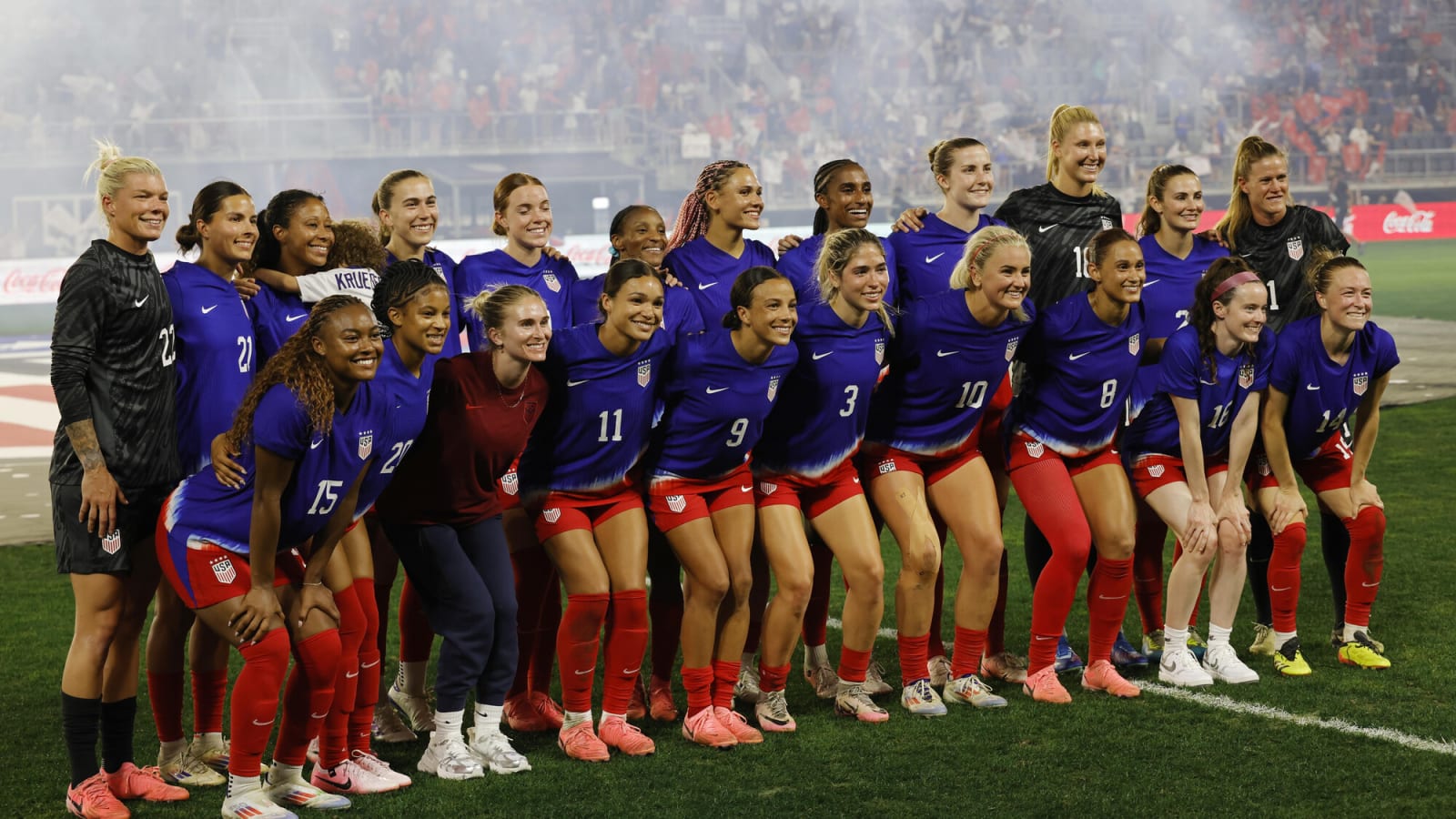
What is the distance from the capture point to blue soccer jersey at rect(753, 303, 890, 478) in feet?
17.6

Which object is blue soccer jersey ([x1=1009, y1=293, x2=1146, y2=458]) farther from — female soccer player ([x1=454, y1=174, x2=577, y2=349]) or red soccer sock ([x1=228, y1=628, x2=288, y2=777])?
red soccer sock ([x1=228, y1=628, x2=288, y2=777])

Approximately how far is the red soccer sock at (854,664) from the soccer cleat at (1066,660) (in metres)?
0.92

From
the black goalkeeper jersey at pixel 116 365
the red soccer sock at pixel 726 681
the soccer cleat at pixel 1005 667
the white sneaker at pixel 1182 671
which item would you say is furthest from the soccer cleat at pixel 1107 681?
the black goalkeeper jersey at pixel 116 365

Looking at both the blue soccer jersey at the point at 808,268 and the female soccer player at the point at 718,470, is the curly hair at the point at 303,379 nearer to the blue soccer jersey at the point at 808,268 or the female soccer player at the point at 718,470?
the female soccer player at the point at 718,470

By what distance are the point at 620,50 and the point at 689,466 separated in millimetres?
27804

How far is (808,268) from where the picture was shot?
18.8 feet

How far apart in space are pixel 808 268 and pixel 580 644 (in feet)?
5.52

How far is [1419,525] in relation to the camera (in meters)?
8.48

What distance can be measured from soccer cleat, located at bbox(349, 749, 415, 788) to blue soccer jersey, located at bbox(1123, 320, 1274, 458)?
3028mm

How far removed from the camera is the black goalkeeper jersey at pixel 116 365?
14.5 ft

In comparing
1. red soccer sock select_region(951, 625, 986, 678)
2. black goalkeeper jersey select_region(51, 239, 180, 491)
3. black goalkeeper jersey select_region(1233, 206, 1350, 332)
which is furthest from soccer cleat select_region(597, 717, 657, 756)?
black goalkeeper jersey select_region(1233, 206, 1350, 332)

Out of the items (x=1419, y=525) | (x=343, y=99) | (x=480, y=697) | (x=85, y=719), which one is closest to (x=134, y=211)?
(x=85, y=719)

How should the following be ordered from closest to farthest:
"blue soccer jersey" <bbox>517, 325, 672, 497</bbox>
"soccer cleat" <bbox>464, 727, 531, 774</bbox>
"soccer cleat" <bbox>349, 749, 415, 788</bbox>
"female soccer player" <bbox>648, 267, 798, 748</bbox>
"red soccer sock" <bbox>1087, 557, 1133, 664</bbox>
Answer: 1. "soccer cleat" <bbox>349, 749, 415, 788</bbox>
2. "soccer cleat" <bbox>464, 727, 531, 774</bbox>
3. "blue soccer jersey" <bbox>517, 325, 672, 497</bbox>
4. "female soccer player" <bbox>648, 267, 798, 748</bbox>
5. "red soccer sock" <bbox>1087, 557, 1133, 664</bbox>

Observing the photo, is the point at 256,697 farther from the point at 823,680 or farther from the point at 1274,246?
the point at 1274,246
